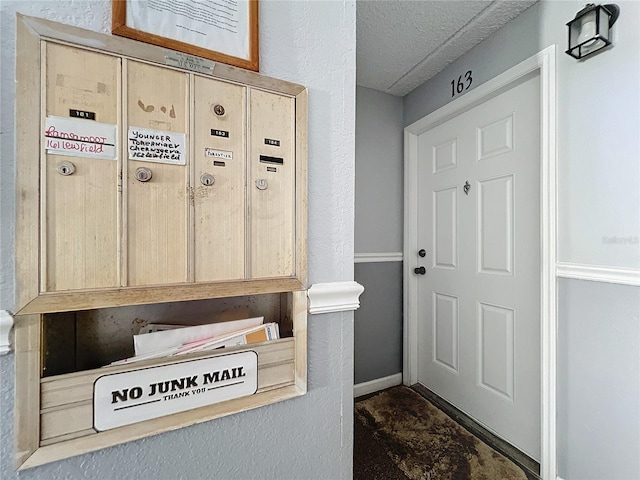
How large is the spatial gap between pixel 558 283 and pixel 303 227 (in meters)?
1.19

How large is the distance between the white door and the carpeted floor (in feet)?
0.55

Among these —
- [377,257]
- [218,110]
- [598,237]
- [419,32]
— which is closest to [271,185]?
[218,110]

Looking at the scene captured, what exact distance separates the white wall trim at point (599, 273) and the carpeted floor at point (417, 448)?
953mm

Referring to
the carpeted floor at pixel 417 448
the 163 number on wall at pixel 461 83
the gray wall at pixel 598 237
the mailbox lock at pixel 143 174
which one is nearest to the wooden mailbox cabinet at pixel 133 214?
the mailbox lock at pixel 143 174

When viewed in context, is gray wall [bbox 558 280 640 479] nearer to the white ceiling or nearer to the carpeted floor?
the carpeted floor

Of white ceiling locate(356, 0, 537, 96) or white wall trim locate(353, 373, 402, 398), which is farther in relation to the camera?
white wall trim locate(353, 373, 402, 398)

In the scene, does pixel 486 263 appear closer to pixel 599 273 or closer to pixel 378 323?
pixel 599 273

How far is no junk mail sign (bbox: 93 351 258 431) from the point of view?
59 cm

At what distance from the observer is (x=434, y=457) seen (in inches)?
59.1

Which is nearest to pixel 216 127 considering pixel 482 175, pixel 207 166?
pixel 207 166

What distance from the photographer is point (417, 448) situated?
1563mm

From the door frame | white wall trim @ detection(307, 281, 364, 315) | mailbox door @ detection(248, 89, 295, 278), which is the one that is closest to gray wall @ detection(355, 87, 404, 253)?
the door frame

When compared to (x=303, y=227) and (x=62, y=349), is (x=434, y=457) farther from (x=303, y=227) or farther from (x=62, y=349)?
(x=62, y=349)

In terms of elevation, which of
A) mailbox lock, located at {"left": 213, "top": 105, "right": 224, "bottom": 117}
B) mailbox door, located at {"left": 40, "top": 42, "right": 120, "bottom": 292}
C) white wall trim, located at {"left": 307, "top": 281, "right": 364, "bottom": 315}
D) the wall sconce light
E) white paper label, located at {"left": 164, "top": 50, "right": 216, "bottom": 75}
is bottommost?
white wall trim, located at {"left": 307, "top": 281, "right": 364, "bottom": 315}
